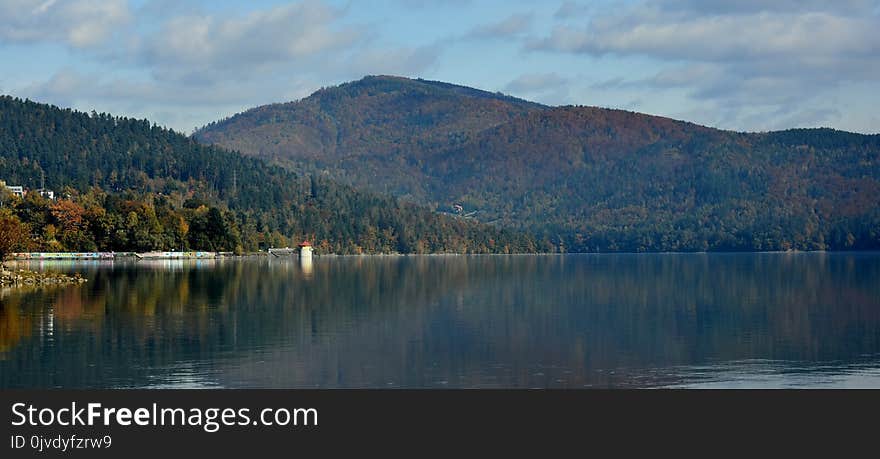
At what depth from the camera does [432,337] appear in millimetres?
44312

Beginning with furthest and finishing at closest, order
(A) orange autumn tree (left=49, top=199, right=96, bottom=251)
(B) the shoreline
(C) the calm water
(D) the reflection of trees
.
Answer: (A) orange autumn tree (left=49, top=199, right=96, bottom=251) → (B) the shoreline → (D) the reflection of trees → (C) the calm water

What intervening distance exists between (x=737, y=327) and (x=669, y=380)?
1742 centimetres

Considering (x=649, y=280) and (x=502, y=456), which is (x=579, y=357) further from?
(x=649, y=280)

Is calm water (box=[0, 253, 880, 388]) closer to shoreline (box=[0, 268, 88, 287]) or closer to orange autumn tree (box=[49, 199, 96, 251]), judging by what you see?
shoreline (box=[0, 268, 88, 287])

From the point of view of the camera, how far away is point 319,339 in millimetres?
43312

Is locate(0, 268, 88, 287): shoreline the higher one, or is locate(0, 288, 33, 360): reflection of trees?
locate(0, 268, 88, 287): shoreline

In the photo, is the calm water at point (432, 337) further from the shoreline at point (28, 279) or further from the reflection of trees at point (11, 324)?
the shoreline at point (28, 279)

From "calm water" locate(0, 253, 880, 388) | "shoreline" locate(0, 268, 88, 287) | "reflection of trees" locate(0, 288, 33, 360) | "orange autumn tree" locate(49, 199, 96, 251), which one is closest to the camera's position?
"calm water" locate(0, 253, 880, 388)

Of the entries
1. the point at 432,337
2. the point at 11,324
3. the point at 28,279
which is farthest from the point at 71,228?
the point at 432,337

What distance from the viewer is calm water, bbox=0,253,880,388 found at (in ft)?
109

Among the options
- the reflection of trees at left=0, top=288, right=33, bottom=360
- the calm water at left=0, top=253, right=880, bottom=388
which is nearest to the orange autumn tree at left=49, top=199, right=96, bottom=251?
the calm water at left=0, top=253, right=880, bottom=388

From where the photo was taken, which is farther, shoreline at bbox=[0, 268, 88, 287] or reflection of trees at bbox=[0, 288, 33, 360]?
shoreline at bbox=[0, 268, 88, 287]

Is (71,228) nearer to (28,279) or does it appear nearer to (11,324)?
(28,279)

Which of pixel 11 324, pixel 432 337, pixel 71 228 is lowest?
pixel 432 337
